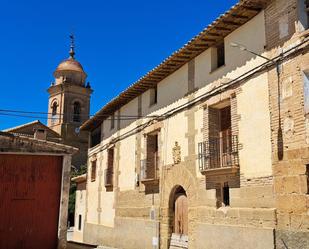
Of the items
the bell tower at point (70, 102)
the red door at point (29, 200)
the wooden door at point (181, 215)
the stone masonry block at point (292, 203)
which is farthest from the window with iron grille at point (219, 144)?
the bell tower at point (70, 102)

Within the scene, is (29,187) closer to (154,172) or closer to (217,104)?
(154,172)

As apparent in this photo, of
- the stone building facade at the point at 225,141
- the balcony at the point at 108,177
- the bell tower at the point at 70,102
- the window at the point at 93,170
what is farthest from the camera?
the bell tower at the point at 70,102

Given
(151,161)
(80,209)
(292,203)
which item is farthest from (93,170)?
(292,203)

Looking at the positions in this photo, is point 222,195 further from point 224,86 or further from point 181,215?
point 224,86

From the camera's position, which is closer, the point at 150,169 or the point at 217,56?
the point at 217,56

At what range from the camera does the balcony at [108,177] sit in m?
16.5

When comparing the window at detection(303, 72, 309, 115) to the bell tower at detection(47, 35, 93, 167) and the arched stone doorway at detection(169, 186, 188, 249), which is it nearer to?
the arched stone doorway at detection(169, 186, 188, 249)

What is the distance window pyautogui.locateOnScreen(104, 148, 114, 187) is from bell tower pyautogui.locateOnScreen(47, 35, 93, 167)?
691 inches

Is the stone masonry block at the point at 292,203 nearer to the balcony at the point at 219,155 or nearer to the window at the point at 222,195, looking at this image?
A: the balcony at the point at 219,155

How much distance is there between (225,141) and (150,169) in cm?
387

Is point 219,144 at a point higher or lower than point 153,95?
lower

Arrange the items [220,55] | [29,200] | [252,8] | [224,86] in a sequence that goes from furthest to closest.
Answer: [220,55] < [29,200] < [224,86] < [252,8]

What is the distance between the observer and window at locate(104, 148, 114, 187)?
1656cm

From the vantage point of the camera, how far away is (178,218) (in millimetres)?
11508
